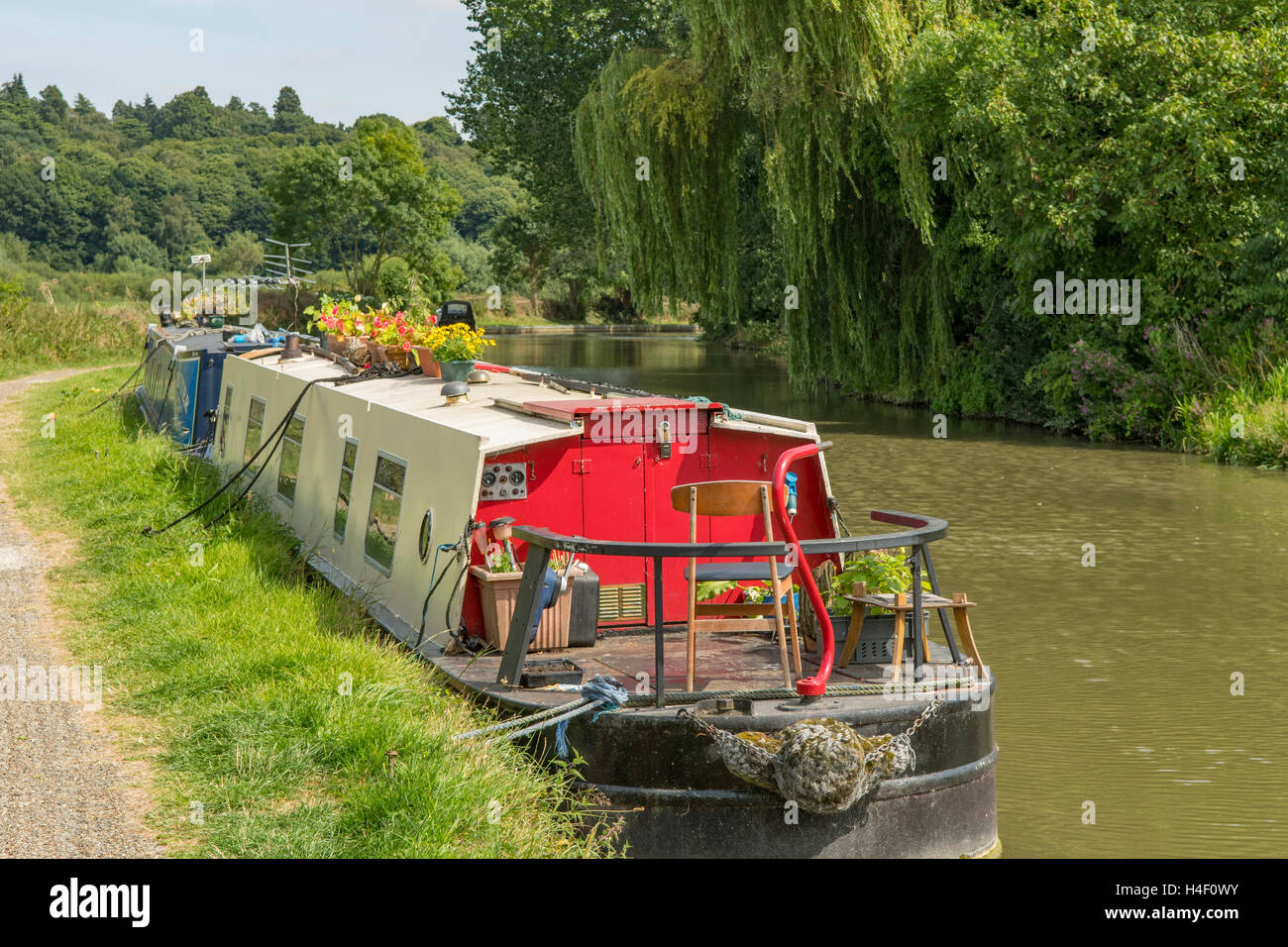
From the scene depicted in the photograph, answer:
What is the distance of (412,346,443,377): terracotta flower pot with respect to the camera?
34.8ft

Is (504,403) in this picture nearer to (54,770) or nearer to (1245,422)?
(54,770)

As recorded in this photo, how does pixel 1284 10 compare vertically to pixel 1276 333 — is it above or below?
above

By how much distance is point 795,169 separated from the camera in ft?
71.4

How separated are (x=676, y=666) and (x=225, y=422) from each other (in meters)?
9.37

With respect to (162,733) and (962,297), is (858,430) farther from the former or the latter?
(162,733)

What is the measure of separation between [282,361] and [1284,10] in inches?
643

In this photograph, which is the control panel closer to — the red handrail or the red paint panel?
the red paint panel

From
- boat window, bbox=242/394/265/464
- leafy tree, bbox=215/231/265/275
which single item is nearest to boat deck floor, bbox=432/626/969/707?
boat window, bbox=242/394/265/464

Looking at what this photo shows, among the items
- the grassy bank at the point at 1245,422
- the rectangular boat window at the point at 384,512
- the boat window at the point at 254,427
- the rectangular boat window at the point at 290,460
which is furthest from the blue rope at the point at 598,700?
the grassy bank at the point at 1245,422

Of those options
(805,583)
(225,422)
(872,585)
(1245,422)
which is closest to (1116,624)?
(872,585)

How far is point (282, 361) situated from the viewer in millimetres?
13062

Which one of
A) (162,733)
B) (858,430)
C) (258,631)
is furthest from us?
(858,430)

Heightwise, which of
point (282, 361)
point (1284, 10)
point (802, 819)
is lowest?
point (802, 819)

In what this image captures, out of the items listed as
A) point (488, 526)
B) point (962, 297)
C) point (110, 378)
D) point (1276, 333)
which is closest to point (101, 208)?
point (110, 378)
